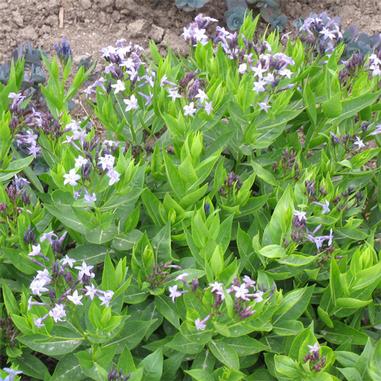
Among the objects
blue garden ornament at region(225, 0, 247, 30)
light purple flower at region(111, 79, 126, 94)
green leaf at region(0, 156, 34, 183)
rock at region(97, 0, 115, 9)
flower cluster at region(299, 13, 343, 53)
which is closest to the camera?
green leaf at region(0, 156, 34, 183)

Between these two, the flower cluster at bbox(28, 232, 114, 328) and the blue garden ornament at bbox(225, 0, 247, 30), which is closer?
the flower cluster at bbox(28, 232, 114, 328)

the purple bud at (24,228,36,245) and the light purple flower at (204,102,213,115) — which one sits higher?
the light purple flower at (204,102,213,115)

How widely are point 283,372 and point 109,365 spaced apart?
27.7 inches

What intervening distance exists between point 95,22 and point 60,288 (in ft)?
9.18

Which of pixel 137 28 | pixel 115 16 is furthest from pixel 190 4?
pixel 115 16

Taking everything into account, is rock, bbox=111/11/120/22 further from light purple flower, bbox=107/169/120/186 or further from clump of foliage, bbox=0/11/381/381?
light purple flower, bbox=107/169/120/186

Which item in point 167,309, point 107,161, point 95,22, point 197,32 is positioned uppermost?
point 197,32

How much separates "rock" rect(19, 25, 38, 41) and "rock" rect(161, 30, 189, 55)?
0.92 m

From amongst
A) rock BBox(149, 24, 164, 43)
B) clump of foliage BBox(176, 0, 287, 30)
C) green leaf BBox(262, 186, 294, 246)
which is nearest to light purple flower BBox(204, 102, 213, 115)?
green leaf BBox(262, 186, 294, 246)

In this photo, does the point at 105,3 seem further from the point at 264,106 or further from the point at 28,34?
the point at 264,106

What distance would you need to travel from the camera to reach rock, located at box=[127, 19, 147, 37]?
4.90 metres

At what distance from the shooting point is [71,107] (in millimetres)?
4129

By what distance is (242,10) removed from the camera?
482cm

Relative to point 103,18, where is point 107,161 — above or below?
above
